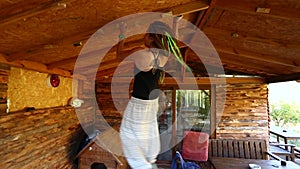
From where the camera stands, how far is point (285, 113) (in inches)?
328

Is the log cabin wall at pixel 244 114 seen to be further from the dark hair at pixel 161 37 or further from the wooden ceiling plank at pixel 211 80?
the dark hair at pixel 161 37

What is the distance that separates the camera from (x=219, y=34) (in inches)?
112

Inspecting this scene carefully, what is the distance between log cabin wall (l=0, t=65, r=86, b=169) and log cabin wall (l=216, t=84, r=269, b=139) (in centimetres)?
353

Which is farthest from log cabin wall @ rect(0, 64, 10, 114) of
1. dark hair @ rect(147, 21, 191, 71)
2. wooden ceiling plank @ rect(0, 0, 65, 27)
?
dark hair @ rect(147, 21, 191, 71)

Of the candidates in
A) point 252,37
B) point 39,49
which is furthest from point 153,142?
point 252,37

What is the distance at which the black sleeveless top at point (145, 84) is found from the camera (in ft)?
3.77

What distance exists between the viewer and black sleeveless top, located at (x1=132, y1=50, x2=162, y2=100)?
1.15 metres

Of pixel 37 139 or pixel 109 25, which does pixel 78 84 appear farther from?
pixel 109 25

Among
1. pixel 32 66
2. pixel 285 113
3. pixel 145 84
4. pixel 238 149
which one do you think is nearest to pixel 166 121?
pixel 238 149

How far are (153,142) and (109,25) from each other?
1354 millimetres

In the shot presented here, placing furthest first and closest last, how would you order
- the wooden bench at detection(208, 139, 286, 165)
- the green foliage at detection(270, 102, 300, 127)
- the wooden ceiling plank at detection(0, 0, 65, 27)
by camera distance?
the green foliage at detection(270, 102, 300, 127) → the wooden bench at detection(208, 139, 286, 165) → the wooden ceiling plank at detection(0, 0, 65, 27)

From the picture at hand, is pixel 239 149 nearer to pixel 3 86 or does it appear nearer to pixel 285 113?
pixel 3 86

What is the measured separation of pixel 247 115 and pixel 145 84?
4.66 metres

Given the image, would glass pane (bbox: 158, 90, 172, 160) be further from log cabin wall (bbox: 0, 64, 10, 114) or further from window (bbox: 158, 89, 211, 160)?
log cabin wall (bbox: 0, 64, 10, 114)
